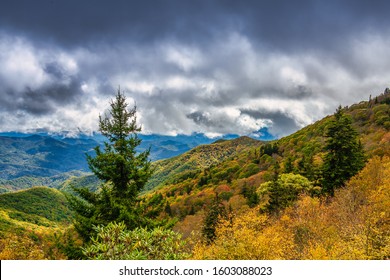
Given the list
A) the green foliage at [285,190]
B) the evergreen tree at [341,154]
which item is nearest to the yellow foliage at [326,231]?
the evergreen tree at [341,154]

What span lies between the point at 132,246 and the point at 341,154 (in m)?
40.8

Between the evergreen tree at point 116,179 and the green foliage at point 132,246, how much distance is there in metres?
7.76

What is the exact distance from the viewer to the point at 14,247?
26.9 metres

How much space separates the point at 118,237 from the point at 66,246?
1137 cm

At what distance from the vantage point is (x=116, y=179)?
921 inches

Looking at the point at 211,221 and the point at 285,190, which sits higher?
the point at 285,190

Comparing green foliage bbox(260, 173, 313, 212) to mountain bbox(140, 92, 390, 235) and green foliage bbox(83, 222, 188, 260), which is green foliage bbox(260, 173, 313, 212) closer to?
mountain bbox(140, 92, 390, 235)

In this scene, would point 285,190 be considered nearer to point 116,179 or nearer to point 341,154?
point 341,154

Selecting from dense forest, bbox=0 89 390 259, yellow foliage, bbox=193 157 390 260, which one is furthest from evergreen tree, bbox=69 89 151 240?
yellow foliage, bbox=193 157 390 260

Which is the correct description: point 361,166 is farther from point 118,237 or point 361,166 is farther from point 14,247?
point 14,247

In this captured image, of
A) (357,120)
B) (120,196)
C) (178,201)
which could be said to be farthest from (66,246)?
(357,120)

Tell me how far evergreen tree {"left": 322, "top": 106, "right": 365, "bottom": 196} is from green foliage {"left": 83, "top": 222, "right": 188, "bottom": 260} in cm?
3783

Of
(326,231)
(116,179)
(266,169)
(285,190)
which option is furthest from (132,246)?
(266,169)

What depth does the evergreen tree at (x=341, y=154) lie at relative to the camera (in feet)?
141
